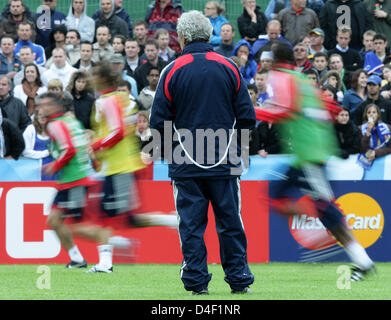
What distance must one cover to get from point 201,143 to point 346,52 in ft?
32.0

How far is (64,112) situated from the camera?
1081cm

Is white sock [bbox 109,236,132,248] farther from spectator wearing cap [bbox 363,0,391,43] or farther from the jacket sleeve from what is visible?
spectator wearing cap [bbox 363,0,391,43]

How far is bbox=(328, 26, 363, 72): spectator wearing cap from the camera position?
16.8m

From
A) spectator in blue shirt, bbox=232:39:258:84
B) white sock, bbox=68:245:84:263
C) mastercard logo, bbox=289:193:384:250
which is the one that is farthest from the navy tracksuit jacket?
spectator in blue shirt, bbox=232:39:258:84

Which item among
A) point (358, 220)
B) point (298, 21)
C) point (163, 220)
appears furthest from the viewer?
point (298, 21)

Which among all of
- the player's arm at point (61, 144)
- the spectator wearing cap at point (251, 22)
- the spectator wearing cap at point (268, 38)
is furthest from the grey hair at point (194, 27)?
the spectator wearing cap at point (251, 22)

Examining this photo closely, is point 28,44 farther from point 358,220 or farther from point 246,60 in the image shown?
point 358,220

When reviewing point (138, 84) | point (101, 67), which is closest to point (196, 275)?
point (101, 67)

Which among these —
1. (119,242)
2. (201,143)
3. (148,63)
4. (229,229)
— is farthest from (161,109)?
(148,63)

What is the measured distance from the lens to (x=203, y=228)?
7.83 metres

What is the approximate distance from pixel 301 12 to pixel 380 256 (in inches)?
253

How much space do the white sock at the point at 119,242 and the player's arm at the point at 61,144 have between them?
3.35ft

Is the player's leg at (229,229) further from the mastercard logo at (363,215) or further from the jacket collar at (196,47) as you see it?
the mastercard logo at (363,215)

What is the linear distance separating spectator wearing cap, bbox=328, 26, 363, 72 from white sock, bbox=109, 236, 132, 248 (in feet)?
25.4
